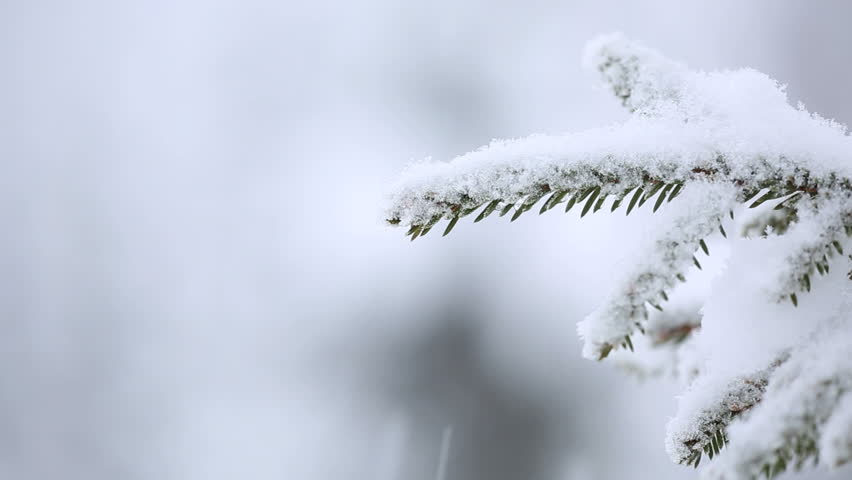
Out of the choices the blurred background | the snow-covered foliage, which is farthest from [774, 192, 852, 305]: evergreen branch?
the blurred background

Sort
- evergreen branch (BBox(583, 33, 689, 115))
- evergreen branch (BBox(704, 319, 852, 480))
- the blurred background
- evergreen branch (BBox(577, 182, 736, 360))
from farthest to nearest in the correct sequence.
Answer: the blurred background
evergreen branch (BBox(583, 33, 689, 115))
evergreen branch (BBox(577, 182, 736, 360))
evergreen branch (BBox(704, 319, 852, 480))

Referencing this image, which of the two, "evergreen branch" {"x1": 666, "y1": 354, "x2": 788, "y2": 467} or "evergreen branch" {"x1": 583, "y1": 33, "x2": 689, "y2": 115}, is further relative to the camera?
"evergreen branch" {"x1": 583, "y1": 33, "x2": 689, "y2": 115}

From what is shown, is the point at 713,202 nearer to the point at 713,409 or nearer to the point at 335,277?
the point at 713,409

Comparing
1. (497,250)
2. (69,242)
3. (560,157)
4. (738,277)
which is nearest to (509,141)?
(560,157)

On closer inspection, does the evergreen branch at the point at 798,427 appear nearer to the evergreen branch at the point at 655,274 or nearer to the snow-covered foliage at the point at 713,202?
the snow-covered foliage at the point at 713,202

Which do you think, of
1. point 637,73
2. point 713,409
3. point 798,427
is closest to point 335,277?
point 637,73

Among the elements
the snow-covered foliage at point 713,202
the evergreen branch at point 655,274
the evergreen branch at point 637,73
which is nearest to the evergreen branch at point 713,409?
the snow-covered foliage at point 713,202

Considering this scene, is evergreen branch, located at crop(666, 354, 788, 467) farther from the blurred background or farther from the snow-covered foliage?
the blurred background
